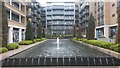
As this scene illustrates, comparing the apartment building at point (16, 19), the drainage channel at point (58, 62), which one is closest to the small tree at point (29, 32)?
the apartment building at point (16, 19)

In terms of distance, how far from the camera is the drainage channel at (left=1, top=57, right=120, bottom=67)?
Answer: 42.5ft

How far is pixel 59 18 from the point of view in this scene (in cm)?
9638

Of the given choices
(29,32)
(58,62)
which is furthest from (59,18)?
(58,62)

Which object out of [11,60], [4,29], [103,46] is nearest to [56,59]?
[11,60]

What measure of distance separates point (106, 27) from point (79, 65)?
39.3 meters

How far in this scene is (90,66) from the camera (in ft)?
41.4

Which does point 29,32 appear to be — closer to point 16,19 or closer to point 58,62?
point 16,19

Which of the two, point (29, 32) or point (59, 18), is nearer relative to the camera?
point (29, 32)

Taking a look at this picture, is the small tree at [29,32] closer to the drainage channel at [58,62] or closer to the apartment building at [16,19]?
the apartment building at [16,19]

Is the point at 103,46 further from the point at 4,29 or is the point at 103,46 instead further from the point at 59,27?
the point at 59,27

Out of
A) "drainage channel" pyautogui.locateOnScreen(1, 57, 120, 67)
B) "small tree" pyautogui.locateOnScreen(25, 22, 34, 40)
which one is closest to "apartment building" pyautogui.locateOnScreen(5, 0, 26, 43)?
"small tree" pyautogui.locateOnScreen(25, 22, 34, 40)

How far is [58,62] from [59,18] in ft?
275

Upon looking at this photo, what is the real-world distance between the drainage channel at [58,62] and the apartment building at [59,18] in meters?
81.2

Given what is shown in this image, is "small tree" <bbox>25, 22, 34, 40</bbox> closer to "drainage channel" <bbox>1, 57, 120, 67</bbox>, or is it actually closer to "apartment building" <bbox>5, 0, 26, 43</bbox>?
"apartment building" <bbox>5, 0, 26, 43</bbox>
